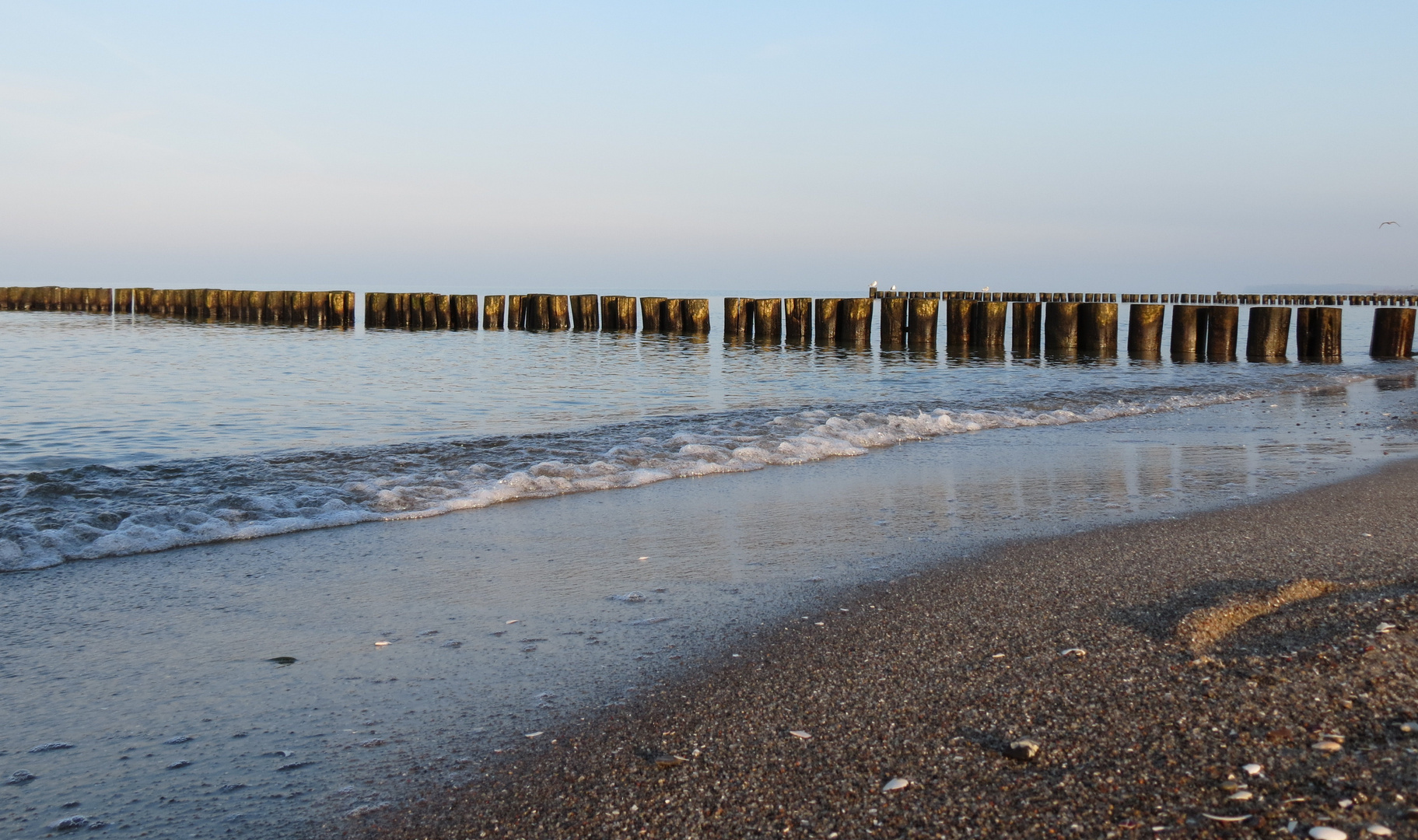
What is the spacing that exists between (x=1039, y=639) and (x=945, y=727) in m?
0.85

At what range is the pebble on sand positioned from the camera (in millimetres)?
2285

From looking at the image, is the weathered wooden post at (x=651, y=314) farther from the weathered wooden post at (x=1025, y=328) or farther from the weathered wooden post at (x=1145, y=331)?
the weathered wooden post at (x=1145, y=331)

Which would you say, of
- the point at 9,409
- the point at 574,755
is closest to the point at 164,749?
the point at 574,755

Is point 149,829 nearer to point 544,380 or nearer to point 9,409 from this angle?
point 9,409

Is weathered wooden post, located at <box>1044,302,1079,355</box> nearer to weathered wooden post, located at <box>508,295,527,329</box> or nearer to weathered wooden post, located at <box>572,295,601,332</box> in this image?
weathered wooden post, located at <box>572,295,601,332</box>

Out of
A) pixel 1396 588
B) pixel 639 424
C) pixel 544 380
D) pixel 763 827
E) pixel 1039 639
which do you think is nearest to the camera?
pixel 763 827

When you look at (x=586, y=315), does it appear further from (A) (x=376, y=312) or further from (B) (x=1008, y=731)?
(B) (x=1008, y=731)

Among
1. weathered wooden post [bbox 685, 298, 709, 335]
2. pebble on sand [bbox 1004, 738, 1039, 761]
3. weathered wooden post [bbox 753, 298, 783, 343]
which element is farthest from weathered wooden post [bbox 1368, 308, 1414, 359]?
pebble on sand [bbox 1004, 738, 1039, 761]

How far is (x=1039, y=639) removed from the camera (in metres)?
3.20

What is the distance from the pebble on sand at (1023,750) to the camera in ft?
7.50

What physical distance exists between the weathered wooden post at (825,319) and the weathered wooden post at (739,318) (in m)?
1.88

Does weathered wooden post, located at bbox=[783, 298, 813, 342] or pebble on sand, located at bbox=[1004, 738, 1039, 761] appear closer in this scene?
pebble on sand, located at bbox=[1004, 738, 1039, 761]

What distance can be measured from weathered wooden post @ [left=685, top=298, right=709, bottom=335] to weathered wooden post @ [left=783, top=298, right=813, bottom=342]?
2.65 metres

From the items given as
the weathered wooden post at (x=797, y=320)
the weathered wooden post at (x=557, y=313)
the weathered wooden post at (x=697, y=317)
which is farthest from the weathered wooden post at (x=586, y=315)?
the weathered wooden post at (x=797, y=320)
